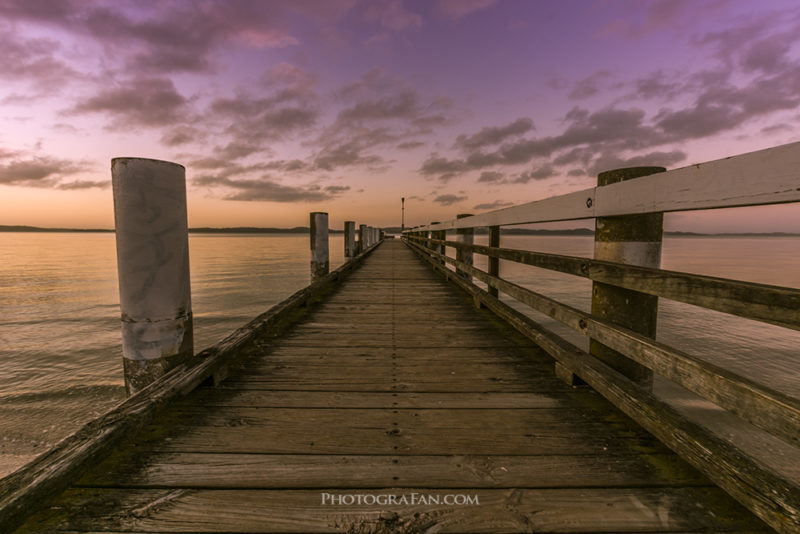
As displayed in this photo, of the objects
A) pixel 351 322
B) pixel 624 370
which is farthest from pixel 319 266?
pixel 624 370

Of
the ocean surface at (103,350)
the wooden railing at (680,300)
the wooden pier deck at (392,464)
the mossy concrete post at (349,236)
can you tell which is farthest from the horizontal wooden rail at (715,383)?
the mossy concrete post at (349,236)

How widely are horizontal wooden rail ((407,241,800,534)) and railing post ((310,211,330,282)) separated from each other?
7.16 meters

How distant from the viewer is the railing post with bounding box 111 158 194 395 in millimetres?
2211

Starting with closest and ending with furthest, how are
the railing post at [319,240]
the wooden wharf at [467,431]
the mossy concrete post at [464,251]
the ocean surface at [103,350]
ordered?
1. the wooden wharf at [467,431]
2. the ocean surface at [103,350]
3. the mossy concrete post at [464,251]
4. the railing post at [319,240]

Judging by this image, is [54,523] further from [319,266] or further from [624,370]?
[319,266]

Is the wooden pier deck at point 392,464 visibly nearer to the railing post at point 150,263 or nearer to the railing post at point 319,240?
the railing post at point 150,263

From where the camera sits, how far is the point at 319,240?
8625mm

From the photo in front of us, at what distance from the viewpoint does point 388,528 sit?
1.28 metres

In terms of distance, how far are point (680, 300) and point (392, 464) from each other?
1550 mm

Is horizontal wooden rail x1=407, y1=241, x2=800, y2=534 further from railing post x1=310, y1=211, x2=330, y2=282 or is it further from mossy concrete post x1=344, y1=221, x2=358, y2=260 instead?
mossy concrete post x1=344, y1=221, x2=358, y2=260

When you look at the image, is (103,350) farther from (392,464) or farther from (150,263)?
(392,464)

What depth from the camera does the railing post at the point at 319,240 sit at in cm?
847

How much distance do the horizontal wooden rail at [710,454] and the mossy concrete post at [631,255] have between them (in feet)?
1.10

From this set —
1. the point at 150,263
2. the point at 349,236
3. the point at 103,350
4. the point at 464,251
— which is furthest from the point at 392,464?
the point at 349,236
